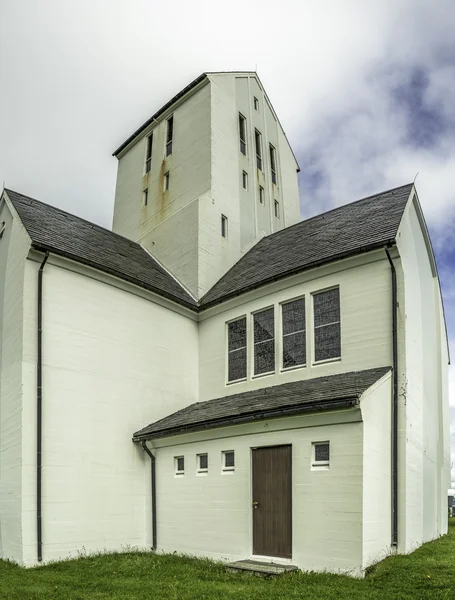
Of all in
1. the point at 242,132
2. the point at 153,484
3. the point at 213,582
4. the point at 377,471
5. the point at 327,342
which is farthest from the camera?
the point at 242,132

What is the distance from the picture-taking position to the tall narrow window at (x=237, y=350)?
60.3ft

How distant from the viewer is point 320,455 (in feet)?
41.1

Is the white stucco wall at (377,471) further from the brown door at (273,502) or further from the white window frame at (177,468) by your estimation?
the white window frame at (177,468)

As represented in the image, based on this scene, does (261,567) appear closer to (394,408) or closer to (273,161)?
(394,408)

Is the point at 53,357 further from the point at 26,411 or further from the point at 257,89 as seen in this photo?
the point at 257,89

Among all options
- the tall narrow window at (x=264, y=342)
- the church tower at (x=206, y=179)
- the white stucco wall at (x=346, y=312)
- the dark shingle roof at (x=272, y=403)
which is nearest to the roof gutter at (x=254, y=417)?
the dark shingle roof at (x=272, y=403)

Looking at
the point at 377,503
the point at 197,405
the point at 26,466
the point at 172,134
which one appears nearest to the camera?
the point at 377,503

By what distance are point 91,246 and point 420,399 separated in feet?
37.2

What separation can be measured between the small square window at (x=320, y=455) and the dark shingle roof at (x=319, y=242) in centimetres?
534

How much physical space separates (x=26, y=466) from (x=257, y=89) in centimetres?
2093

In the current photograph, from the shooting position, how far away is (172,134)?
26016 mm

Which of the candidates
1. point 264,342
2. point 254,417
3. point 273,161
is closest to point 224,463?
point 254,417

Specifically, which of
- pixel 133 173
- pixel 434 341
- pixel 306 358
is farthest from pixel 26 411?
pixel 133 173

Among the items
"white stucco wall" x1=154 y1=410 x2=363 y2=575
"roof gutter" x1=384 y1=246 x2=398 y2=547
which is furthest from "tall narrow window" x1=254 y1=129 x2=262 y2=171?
"white stucco wall" x1=154 y1=410 x2=363 y2=575
